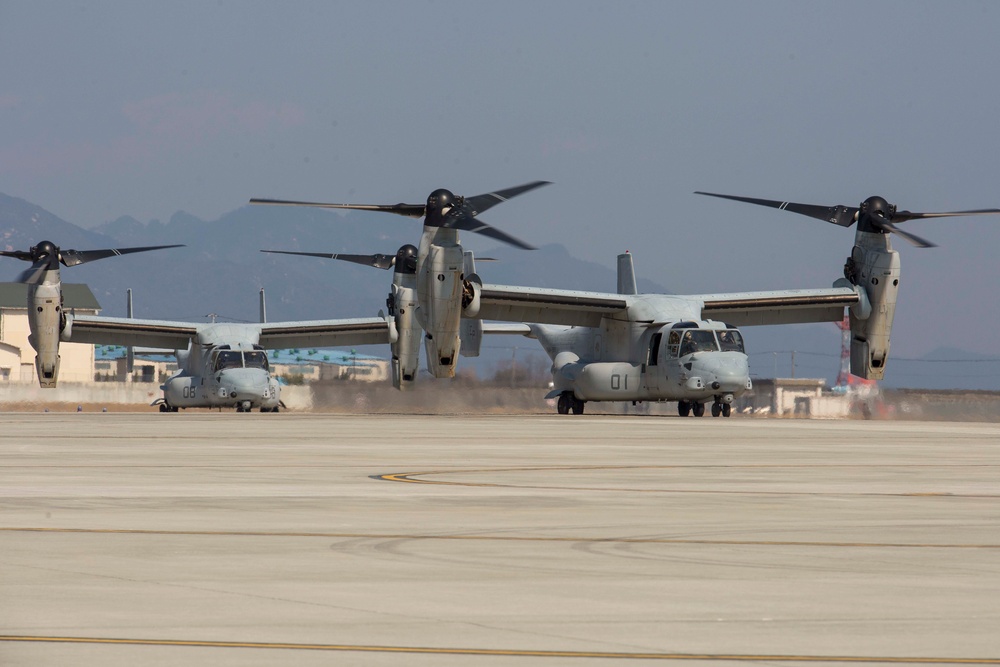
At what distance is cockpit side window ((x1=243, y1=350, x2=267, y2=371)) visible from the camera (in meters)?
57.6

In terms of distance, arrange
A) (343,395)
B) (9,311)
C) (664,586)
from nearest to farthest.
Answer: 1. (664,586)
2. (343,395)
3. (9,311)

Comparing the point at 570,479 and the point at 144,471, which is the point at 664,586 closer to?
the point at 570,479

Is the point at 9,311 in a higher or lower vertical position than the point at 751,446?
higher

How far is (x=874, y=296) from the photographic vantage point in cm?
4631

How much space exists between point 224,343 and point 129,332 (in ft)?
12.6

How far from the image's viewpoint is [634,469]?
18.0 m

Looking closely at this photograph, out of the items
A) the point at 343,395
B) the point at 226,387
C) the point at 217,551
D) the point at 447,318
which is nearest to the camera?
the point at 217,551

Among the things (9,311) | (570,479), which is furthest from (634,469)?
(9,311)

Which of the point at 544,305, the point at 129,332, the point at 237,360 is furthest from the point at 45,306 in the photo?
the point at 544,305

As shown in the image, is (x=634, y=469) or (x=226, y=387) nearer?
(x=634, y=469)

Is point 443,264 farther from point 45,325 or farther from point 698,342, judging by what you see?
point 45,325

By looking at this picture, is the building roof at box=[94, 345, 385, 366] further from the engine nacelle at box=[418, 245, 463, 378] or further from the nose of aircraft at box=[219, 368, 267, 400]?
the engine nacelle at box=[418, 245, 463, 378]

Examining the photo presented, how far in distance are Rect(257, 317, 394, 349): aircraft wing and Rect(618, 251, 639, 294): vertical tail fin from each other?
980 cm

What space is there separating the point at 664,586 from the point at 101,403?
7815 cm
